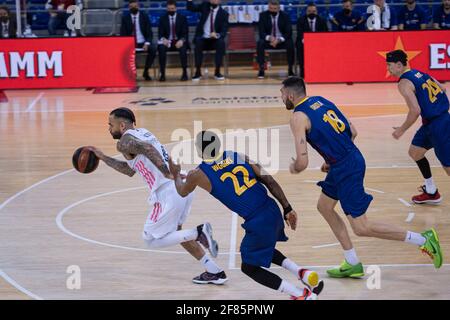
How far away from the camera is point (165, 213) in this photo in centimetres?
860

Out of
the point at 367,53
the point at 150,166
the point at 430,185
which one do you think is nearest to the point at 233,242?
the point at 150,166

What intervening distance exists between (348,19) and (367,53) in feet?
3.97

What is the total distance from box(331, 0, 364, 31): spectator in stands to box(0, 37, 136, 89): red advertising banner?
5.07 metres

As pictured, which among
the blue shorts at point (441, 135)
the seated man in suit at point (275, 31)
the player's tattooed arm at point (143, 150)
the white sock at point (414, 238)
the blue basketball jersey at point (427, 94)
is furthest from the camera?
the seated man in suit at point (275, 31)

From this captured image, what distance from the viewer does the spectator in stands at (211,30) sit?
22.8 meters

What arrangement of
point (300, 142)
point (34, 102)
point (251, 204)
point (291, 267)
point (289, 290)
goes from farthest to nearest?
point (34, 102) < point (300, 142) < point (291, 267) < point (251, 204) < point (289, 290)

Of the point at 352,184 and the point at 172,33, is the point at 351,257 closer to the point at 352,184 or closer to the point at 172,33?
the point at 352,184

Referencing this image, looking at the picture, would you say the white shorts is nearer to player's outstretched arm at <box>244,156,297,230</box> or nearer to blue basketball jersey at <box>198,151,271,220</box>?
blue basketball jersey at <box>198,151,271,220</box>

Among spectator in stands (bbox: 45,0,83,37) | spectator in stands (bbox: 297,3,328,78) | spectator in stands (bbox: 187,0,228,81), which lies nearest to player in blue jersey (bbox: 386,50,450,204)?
spectator in stands (bbox: 297,3,328,78)

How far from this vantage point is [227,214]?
37.8ft

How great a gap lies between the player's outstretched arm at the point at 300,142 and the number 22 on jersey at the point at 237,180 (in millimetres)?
455

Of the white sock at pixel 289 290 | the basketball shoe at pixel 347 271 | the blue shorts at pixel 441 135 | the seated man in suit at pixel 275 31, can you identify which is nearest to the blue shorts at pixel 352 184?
the basketball shoe at pixel 347 271

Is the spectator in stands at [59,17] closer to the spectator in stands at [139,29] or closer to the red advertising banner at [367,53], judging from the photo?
the spectator in stands at [139,29]

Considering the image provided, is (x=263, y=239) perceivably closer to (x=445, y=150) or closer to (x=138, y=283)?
(x=138, y=283)
